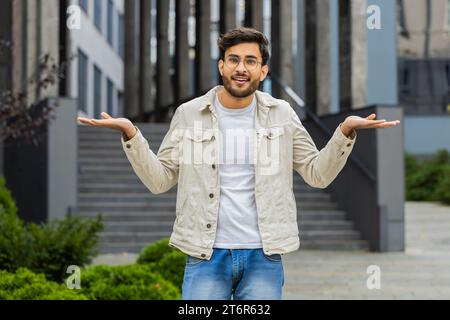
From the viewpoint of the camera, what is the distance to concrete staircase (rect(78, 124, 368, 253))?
1457 cm

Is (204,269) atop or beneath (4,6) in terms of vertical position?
beneath

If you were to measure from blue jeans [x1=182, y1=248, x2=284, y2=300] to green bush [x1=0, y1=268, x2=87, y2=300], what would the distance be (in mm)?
2846

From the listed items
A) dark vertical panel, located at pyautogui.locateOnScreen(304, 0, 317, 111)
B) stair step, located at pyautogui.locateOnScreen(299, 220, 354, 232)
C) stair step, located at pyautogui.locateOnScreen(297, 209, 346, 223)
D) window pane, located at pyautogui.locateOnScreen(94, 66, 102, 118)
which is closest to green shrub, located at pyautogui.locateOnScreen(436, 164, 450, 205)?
dark vertical panel, located at pyautogui.locateOnScreen(304, 0, 317, 111)

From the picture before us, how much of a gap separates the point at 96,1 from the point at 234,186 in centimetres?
3591

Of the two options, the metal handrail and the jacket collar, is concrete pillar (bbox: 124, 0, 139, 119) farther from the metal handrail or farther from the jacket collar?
the jacket collar

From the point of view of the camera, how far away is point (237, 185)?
346cm

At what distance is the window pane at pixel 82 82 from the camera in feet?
114

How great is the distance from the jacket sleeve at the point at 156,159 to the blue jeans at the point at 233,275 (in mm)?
317

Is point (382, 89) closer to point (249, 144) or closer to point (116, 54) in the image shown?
point (116, 54)
